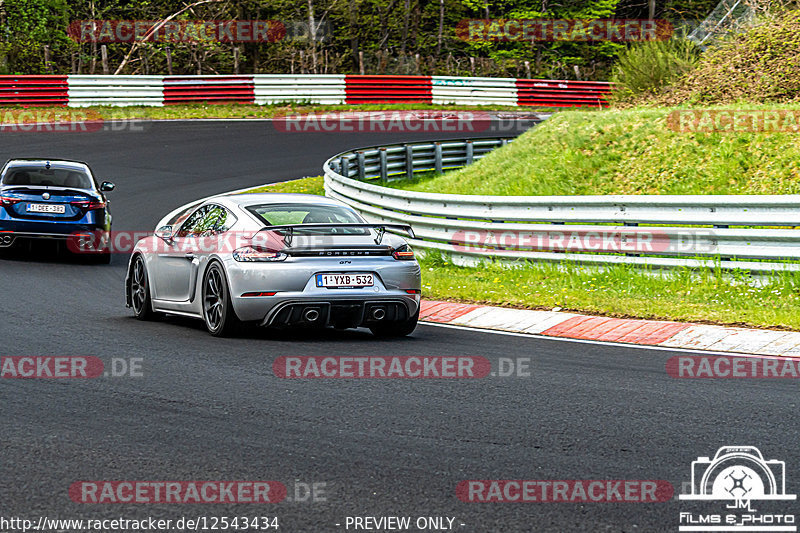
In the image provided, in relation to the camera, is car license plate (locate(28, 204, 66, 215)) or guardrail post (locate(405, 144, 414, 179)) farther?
guardrail post (locate(405, 144, 414, 179))

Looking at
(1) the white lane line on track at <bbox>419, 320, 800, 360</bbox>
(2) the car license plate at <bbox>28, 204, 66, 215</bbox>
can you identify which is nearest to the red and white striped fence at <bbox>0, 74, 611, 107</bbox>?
(2) the car license plate at <bbox>28, 204, 66, 215</bbox>

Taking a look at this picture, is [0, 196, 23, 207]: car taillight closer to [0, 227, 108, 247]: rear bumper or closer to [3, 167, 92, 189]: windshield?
[0, 227, 108, 247]: rear bumper

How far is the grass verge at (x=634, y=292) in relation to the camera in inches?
422

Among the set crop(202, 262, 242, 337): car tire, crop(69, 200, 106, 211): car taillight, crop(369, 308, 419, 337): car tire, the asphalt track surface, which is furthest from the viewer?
crop(69, 200, 106, 211): car taillight

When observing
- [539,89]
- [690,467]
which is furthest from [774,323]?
[539,89]

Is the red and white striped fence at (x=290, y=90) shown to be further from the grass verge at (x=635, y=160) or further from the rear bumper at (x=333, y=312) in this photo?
the rear bumper at (x=333, y=312)

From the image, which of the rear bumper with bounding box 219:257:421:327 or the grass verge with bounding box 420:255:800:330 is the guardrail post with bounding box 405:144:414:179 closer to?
the grass verge with bounding box 420:255:800:330

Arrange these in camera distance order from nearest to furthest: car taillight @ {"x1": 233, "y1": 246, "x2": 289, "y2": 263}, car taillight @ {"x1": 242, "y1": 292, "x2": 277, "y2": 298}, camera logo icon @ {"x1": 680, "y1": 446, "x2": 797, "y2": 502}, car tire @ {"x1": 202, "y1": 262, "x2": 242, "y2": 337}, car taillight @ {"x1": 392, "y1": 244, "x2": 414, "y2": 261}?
1. camera logo icon @ {"x1": 680, "y1": 446, "x2": 797, "y2": 502}
2. car taillight @ {"x1": 242, "y1": 292, "x2": 277, "y2": 298}
3. car taillight @ {"x1": 233, "y1": 246, "x2": 289, "y2": 263}
4. car tire @ {"x1": 202, "y1": 262, "x2": 242, "y2": 337}
5. car taillight @ {"x1": 392, "y1": 244, "x2": 414, "y2": 261}

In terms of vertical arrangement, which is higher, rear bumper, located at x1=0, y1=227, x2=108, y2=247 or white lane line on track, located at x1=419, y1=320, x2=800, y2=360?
rear bumper, located at x1=0, y1=227, x2=108, y2=247

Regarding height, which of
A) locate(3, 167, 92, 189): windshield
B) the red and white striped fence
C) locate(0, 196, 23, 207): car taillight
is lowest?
locate(0, 196, 23, 207): car taillight

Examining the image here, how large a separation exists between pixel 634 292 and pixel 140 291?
5.40m

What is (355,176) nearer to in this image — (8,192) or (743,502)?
(8,192)

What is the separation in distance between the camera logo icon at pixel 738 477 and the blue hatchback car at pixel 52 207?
41.9ft

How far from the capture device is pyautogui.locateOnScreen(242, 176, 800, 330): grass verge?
10.7m
